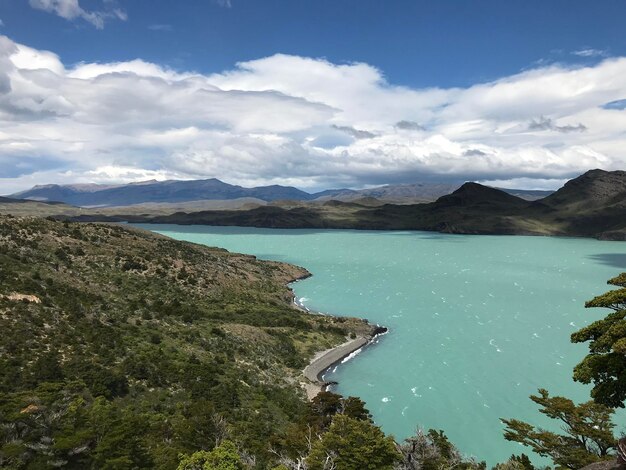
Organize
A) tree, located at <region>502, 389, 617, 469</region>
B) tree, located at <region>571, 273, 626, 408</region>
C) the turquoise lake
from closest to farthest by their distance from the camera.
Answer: tree, located at <region>571, 273, 626, 408</region>
tree, located at <region>502, 389, 617, 469</region>
the turquoise lake

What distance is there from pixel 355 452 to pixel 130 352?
31.7m

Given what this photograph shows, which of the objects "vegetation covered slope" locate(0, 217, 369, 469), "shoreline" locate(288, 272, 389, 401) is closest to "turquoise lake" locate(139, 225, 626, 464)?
"shoreline" locate(288, 272, 389, 401)

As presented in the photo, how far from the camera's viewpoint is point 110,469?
2452 centimetres

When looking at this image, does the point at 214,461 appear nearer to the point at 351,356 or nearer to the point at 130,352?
the point at 130,352

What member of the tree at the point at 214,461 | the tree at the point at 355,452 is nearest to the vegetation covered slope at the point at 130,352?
the tree at the point at 214,461

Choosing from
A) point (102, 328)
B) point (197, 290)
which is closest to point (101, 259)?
point (197, 290)

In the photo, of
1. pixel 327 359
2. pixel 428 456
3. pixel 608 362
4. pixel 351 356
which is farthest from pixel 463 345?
pixel 608 362

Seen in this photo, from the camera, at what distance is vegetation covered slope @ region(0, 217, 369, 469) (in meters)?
27.5

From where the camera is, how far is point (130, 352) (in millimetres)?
48062

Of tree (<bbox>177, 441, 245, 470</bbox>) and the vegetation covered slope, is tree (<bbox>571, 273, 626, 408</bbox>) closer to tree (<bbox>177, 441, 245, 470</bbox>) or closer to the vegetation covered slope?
tree (<bbox>177, 441, 245, 470</bbox>)

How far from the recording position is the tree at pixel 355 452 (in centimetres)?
2620

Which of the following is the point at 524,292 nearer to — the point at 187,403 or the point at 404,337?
the point at 404,337

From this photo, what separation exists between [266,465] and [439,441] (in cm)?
1370

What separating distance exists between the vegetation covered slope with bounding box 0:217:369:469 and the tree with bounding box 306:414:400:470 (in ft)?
23.1
